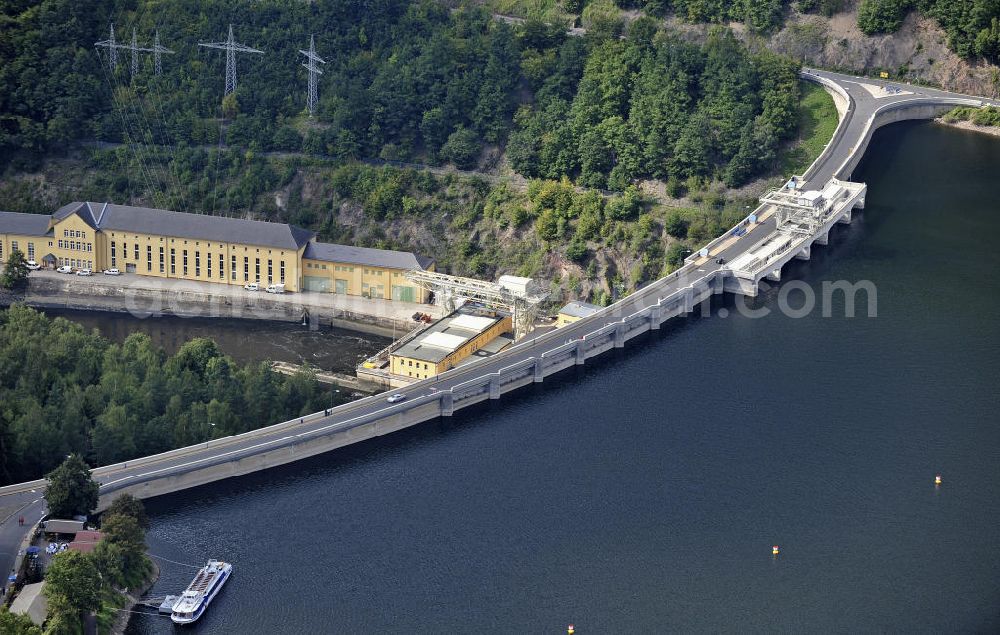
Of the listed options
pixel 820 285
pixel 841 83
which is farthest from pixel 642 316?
pixel 841 83

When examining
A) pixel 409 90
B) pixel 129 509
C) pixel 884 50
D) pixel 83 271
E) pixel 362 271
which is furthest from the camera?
pixel 884 50

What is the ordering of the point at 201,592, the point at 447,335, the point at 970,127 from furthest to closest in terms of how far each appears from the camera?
the point at 970,127
the point at 447,335
the point at 201,592

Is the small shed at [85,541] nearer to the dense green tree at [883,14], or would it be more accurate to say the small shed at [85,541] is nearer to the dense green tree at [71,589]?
the dense green tree at [71,589]

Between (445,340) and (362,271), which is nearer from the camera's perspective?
(445,340)

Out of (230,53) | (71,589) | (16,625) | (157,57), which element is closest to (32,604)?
(71,589)

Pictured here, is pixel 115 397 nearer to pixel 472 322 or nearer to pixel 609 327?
pixel 472 322

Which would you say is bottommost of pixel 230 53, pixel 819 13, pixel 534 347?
pixel 534 347

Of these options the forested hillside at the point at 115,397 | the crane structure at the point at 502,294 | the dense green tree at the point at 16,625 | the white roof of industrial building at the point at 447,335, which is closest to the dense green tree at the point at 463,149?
the crane structure at the point at 502,294

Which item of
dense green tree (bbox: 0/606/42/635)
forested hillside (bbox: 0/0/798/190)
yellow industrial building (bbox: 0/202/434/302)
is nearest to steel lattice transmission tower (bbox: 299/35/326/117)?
forested hillside (bbox: 0/0/798/190)
